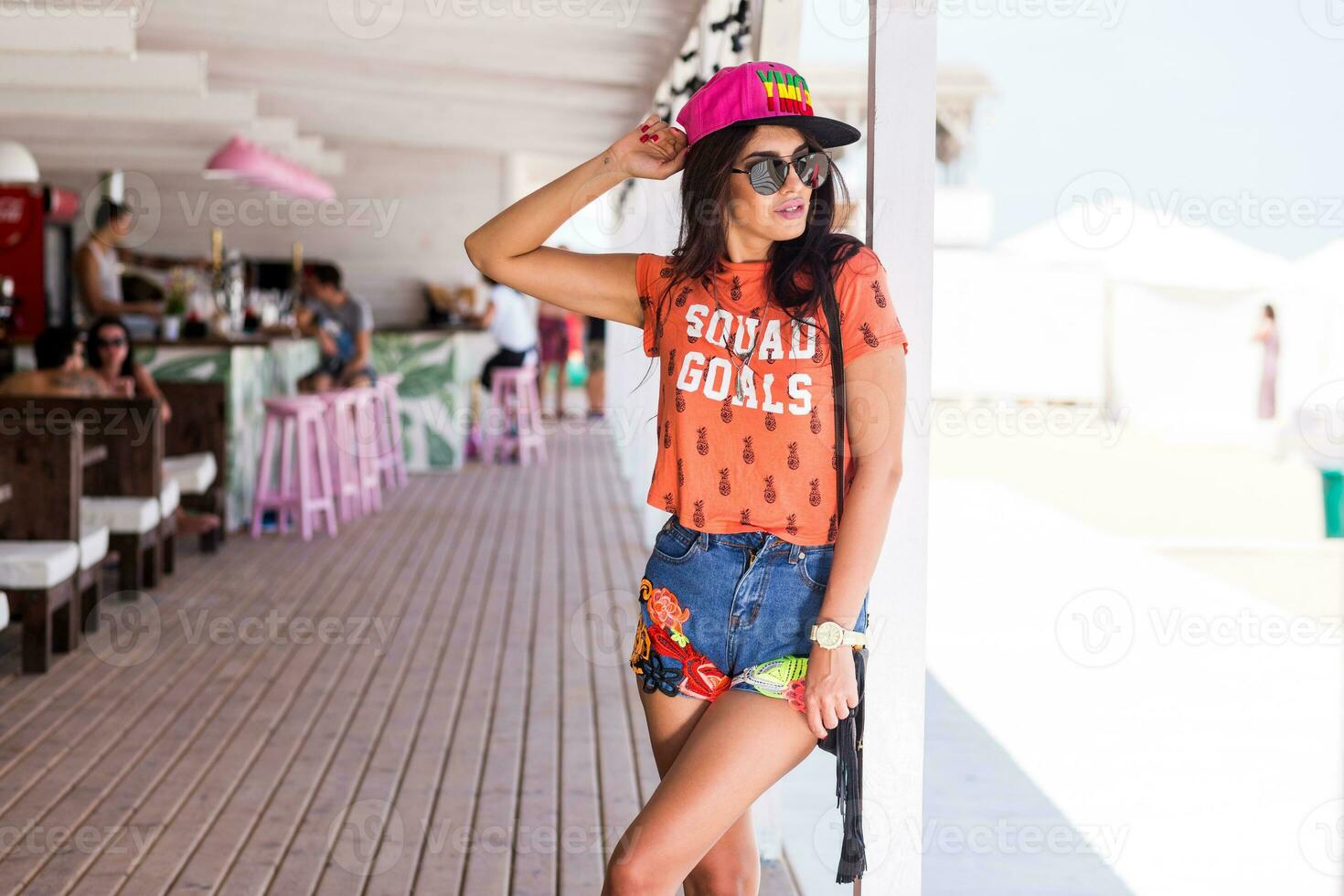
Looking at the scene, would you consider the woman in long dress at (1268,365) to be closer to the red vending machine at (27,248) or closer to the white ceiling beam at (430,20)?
the white ceiling beam at (430,20)

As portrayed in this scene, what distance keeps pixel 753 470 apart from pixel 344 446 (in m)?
6.59

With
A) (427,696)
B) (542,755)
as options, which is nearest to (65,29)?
(427,696)

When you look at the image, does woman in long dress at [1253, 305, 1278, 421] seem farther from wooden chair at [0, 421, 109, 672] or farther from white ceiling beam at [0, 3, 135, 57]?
wooden chair at [0, 421, 109, 672]

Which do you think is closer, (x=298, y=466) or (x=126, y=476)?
(x=126, y=476)

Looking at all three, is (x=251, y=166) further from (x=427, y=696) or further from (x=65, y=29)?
(x=427, y=696)

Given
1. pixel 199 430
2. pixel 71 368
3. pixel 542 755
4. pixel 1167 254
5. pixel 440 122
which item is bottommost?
pixel 542 755

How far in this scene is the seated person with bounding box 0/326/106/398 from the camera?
5.62m

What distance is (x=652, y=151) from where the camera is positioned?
2033mm

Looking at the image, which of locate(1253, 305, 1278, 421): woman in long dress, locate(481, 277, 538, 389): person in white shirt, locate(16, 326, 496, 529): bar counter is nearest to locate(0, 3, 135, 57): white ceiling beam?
locate(16, 326, 496, 529): bar counter

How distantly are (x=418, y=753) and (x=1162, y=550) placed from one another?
619 centimetres

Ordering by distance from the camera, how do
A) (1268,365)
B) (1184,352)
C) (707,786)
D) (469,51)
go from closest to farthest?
(707,786) < (469,51) < (1268,365) < (1184,352)

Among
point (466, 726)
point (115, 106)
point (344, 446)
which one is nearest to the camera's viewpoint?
point (466, 726)

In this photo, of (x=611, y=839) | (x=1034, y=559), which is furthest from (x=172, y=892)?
(x=1034, y=559)

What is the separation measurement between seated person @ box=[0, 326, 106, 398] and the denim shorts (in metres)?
4.44
